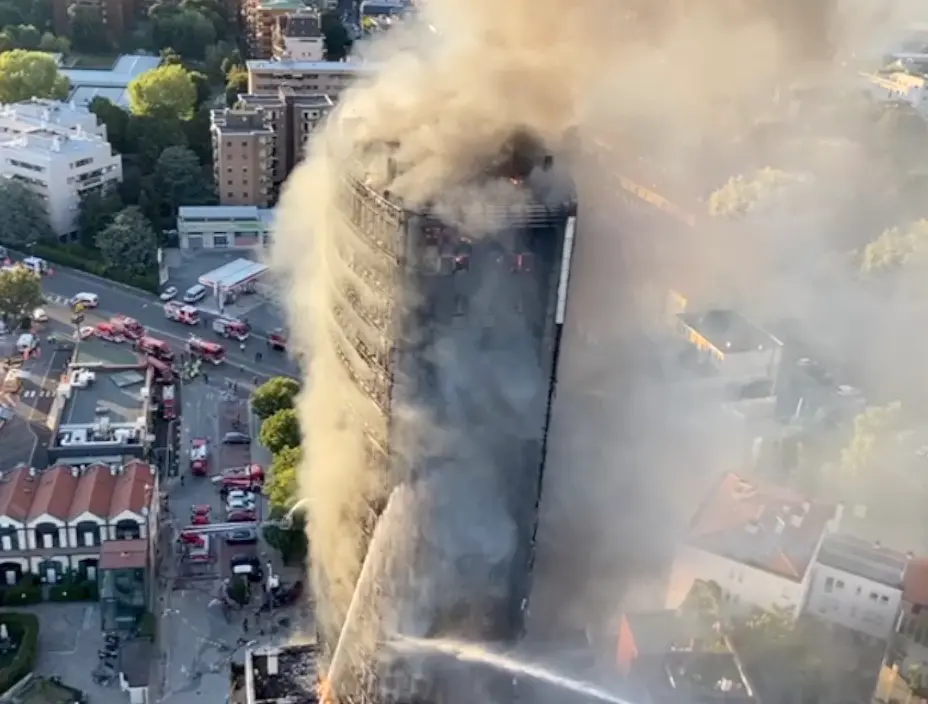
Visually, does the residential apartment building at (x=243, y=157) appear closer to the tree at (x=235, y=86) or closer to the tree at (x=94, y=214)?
the tree at (x=94, y=214)

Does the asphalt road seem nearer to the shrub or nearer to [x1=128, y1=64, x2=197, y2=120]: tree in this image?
the shrub

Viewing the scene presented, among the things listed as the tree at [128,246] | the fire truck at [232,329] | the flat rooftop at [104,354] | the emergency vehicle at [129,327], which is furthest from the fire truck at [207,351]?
the tree at [128,246]

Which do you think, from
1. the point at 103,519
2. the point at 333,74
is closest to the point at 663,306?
the point at 103,519

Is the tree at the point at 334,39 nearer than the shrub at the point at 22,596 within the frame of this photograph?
No

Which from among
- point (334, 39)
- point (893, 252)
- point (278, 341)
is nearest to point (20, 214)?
point (278, 341)

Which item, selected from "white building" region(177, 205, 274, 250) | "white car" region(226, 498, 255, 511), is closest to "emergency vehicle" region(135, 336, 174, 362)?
"white car" region(226, 498, 255, 511)

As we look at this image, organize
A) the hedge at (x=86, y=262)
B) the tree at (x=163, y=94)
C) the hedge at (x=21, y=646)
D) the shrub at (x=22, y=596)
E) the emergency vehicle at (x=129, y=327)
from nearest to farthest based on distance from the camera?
the hedge at (x=21, y=646), the shrub at (x=22, y=596), the emergency vehicle at (x=129, y=327), the hedge at (x=86, y=262), the tree at (x=163, y=94)

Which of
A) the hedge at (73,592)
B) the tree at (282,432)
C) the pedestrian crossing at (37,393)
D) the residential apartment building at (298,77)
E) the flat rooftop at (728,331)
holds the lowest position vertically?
the hedge at (73,592)
